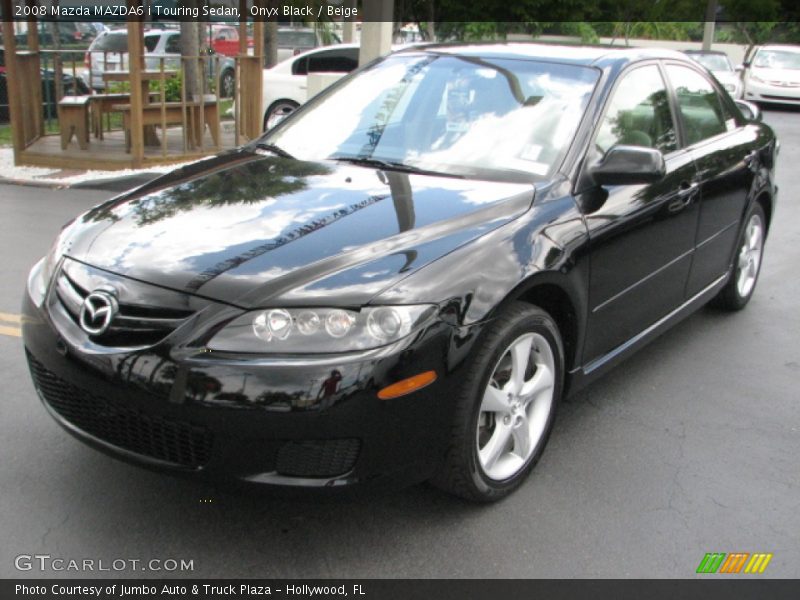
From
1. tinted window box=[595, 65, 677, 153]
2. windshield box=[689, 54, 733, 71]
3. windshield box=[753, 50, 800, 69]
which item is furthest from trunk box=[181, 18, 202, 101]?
windshield box=[753, 50, 800, 69]

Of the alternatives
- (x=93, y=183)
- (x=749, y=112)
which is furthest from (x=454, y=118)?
(x=93, y=183)

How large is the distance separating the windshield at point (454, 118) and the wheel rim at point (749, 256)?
2041 mm

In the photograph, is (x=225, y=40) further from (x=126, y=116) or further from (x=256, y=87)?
(x=126, y=116)

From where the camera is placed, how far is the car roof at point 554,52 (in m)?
4.00

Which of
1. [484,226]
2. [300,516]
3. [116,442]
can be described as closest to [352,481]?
[300,516]

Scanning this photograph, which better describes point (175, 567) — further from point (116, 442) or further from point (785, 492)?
point (785, 492)

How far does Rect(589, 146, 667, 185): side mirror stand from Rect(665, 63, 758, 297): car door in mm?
953

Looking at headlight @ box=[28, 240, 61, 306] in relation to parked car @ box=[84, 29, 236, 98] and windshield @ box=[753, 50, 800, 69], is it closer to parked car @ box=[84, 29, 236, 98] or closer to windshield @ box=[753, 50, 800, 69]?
parked car @ box=[84, 29, 236, 98]

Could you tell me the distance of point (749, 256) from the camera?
551 centimetres

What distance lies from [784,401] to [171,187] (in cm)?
308

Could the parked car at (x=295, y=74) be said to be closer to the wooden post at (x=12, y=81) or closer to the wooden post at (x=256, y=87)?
the wooden post at (x=256, y=87)

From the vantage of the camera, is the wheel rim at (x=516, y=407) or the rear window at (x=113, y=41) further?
the rear window at (x=113, y=41)

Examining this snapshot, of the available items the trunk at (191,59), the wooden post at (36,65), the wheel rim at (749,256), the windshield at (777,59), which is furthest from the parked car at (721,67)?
the wheel rim at (749,256)

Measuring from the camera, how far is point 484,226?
3.10 metres
